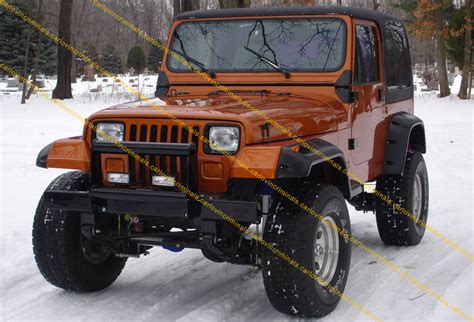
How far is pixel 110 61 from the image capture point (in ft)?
190

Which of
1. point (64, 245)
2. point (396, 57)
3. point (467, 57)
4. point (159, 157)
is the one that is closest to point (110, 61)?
point (467, 57)

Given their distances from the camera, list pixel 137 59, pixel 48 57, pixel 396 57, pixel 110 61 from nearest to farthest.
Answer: pixel 396 57, pixel 48 57, pixel 137 59, pixel 110 61

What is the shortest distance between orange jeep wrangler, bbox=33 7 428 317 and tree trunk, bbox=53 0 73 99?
77.8 feet

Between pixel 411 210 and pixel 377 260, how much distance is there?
77 centimetres

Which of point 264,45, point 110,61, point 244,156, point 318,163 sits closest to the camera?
point 244,156

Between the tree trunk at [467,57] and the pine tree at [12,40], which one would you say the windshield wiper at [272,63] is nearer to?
the tree trunk at [467,57]

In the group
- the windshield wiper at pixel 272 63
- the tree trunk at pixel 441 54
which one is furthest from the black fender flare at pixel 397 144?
the tree trunk at pixel 441 54

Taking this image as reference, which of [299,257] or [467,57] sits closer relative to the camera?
[299,257]

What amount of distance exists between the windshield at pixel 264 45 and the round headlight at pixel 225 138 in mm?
1470

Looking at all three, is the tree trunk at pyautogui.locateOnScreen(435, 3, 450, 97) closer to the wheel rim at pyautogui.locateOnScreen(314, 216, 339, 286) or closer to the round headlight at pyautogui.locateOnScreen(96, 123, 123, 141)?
the wheel rim at pyautogui.locateOnScreen(314, 216, 339, 286)

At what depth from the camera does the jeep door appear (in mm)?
5484

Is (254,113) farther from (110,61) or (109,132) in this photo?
(110,61)

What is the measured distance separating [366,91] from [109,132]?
2362mm

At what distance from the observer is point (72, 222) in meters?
4.74
